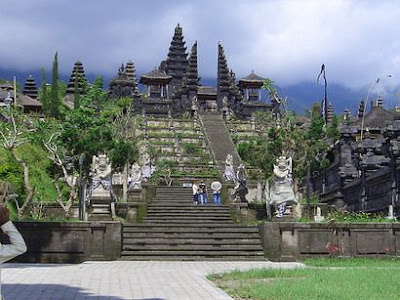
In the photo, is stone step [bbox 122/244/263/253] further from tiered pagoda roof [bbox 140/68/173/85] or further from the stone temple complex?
tiered pagoda roof [bbox 140/68/173/85]

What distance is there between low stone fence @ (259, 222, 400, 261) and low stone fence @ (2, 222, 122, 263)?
16.0 ft

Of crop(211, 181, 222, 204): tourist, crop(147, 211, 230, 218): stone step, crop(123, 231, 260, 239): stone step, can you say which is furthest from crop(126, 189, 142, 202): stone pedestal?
crop(123, 231, 260, 239): stone step

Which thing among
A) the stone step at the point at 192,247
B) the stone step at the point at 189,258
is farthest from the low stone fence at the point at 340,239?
the stone step at the point at 192,247

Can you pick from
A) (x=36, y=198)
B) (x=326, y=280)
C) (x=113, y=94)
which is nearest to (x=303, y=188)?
(x=36, y=198)

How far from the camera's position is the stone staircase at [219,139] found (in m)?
57.7

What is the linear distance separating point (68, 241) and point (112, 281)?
5568 millimetres

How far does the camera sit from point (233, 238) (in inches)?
795

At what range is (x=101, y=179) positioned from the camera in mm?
20891

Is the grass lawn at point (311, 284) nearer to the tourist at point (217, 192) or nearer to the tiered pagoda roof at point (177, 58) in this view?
the tourist at point (217, 192)

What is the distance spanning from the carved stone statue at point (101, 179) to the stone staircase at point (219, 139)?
32.6 metres

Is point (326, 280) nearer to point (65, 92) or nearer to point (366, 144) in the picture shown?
point (366, 144)

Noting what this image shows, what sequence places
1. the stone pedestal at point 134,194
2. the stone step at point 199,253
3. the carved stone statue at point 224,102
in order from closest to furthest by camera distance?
the stone step at point 199,253 → the stone pedestal at point 134,194 → the carved stone statue at point 224,102

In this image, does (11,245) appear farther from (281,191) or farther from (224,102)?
(224,102)

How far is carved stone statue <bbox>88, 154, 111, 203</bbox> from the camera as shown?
2034 centimetres
